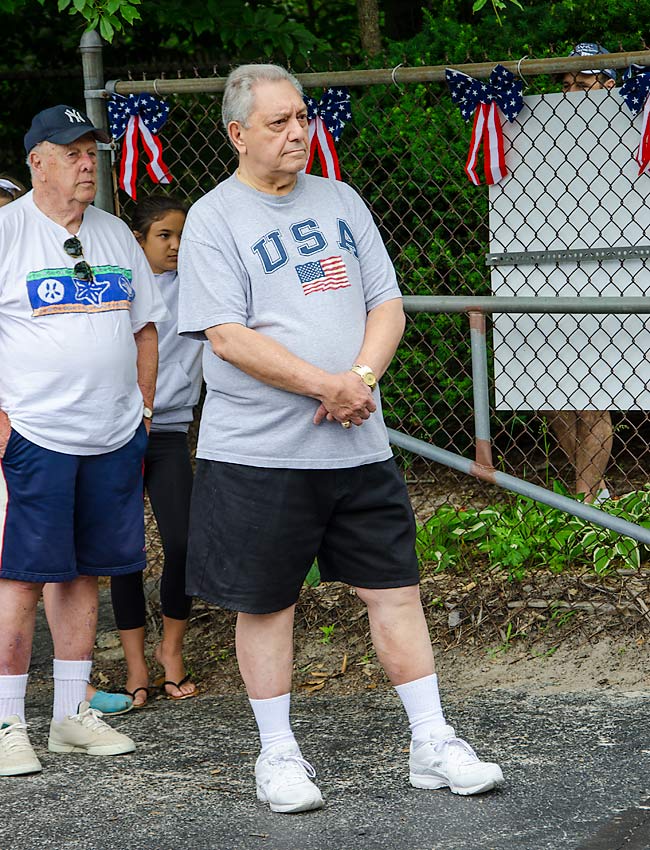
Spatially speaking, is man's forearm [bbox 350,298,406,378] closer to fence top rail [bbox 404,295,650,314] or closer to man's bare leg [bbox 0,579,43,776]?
fence top rail [bbox 404,295,650,314]

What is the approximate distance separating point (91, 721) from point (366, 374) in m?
1.48

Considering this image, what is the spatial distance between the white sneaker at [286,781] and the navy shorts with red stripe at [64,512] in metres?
0.84

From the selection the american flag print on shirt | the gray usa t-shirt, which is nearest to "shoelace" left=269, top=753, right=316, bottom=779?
the gray usa t-shirt

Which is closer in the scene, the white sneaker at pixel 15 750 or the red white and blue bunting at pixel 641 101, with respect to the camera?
the white sneaker at pixel 15 750

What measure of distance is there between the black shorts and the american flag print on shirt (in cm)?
49

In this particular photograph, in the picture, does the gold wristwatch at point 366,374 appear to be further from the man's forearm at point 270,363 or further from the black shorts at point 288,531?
the black shorts at point 288,531

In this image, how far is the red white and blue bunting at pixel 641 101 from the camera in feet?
13.4

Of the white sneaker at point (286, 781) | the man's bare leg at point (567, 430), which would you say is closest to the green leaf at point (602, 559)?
the man's bare leg at point (567, 430)

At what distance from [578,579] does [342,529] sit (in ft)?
5.00

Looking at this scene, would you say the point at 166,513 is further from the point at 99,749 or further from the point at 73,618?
the point at 99,749

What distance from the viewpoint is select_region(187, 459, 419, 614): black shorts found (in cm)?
311

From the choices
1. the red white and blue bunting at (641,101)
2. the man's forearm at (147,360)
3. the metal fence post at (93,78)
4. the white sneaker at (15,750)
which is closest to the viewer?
the white sneaker at (15,750)

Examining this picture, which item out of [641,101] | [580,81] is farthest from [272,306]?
[580,81]

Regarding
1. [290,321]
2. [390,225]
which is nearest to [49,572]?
[290,321]
